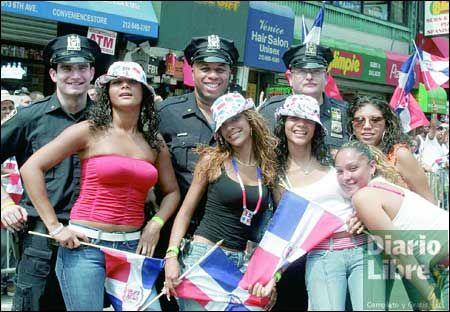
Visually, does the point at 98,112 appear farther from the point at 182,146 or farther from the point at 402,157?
the point at 402,157

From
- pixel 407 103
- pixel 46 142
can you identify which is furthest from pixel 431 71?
pixel 46 142

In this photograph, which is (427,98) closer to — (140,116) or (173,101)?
(173,101)

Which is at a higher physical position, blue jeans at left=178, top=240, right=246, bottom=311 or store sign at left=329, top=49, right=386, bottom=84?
store sign at left=329, top=49, right=386, bottom=84

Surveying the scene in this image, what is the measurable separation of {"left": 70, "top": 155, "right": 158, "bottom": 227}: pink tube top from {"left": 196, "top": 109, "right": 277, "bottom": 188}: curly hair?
406 mm

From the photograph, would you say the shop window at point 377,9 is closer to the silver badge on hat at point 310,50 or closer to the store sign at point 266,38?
the store sign at point 266,38

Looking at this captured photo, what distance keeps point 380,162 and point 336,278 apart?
0.80 m

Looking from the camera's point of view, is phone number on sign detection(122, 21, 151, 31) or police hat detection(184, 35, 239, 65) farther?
phone number on sign detection(122, 21, 151, 31)

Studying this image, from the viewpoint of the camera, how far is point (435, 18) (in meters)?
17.1

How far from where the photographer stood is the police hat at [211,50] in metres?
4.04

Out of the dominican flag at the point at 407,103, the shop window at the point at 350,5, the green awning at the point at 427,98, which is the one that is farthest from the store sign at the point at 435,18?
the dominican flag at the point at 407,103

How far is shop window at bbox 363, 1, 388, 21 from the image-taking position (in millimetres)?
17281

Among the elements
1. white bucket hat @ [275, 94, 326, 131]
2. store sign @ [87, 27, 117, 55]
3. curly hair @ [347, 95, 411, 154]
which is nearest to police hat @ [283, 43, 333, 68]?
curly hair @ [347, 95, 411, 154]

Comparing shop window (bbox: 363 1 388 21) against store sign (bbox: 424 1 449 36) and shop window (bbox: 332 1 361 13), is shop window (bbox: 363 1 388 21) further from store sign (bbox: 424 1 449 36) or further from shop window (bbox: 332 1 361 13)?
store sign (bbox: 424 1 449 36)

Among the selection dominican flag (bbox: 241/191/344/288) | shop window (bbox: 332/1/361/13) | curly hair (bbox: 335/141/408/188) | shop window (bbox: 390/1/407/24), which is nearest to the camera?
dominican flag (bbox: 241/191/344/288)
